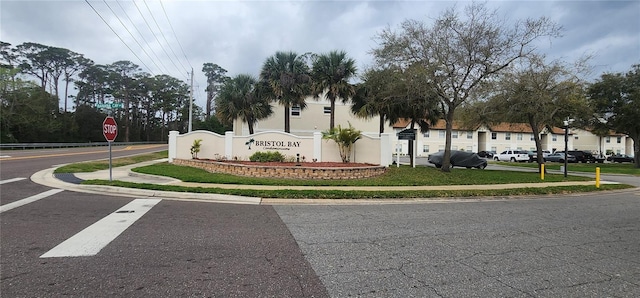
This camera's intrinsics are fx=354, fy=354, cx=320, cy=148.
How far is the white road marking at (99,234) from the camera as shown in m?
4.89

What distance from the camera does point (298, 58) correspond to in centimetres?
2636

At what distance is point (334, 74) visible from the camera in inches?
980

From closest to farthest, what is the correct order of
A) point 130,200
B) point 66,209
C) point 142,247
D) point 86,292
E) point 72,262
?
1. point 86,292
2. point 72,262
3. point 142,247
4. point 66,209
5. point 130,200

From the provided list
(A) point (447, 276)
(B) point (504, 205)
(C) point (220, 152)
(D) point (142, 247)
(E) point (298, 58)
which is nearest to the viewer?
(A) point (447, 276)

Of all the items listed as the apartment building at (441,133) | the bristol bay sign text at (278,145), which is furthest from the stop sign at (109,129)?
the apartment building at (441,133)

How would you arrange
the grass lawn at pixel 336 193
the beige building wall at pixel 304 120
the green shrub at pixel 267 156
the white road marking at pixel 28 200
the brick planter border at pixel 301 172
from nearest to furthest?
the white road marking at pixel 28 200, the grass lawn at pixel 336 193, the brick planter border at pixel 301 172, the green shrub at pixel 267 156, the beige building wall at pixel 304 120

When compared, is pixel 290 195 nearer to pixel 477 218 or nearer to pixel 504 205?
pixel 477 218

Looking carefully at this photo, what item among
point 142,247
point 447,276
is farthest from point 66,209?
point 447,276

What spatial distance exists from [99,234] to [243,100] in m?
23.1

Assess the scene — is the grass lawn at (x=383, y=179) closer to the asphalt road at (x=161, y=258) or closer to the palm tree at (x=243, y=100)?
the asphalt road at (x=161, y=258)

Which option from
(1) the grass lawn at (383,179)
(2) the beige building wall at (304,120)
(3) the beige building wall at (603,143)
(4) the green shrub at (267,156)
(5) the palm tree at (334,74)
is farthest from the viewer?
(3) the beige building wall at (603,143)

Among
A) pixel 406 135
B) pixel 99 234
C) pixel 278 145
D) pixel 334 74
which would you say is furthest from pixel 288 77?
pixel 99 234

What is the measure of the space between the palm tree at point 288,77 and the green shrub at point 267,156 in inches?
295

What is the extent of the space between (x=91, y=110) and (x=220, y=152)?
55.2m
